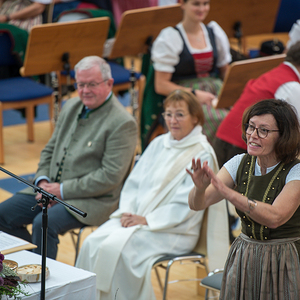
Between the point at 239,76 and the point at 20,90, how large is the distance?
234 cm

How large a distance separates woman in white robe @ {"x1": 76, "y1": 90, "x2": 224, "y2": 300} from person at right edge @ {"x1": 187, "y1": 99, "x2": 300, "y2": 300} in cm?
77

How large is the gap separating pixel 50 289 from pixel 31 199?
129cm

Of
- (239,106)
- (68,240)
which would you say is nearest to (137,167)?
(239,106)

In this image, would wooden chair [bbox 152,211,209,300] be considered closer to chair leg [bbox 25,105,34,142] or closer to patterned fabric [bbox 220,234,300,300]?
patterned fabric [bbox 220,234,300,300]

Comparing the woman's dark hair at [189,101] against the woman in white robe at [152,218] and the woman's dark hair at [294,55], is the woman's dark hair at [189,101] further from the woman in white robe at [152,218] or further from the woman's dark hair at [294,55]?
the woman's dark hair at [294,55]

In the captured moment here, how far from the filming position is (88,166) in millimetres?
3236

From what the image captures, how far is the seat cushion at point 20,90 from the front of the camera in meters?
5.27

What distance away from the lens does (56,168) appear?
10.9 ft

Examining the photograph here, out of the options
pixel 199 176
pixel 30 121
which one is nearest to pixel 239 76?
pixel 199 176

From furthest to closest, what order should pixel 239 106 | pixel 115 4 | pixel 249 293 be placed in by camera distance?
pixel 115 4 → pixel 239 106 → pixel 249 293

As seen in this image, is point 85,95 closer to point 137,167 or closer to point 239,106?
point 137,167

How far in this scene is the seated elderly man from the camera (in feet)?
10.3

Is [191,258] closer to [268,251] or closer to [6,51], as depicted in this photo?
[268,251]

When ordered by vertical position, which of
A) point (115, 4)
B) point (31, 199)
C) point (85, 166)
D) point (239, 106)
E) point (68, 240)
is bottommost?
point (68, 240)
